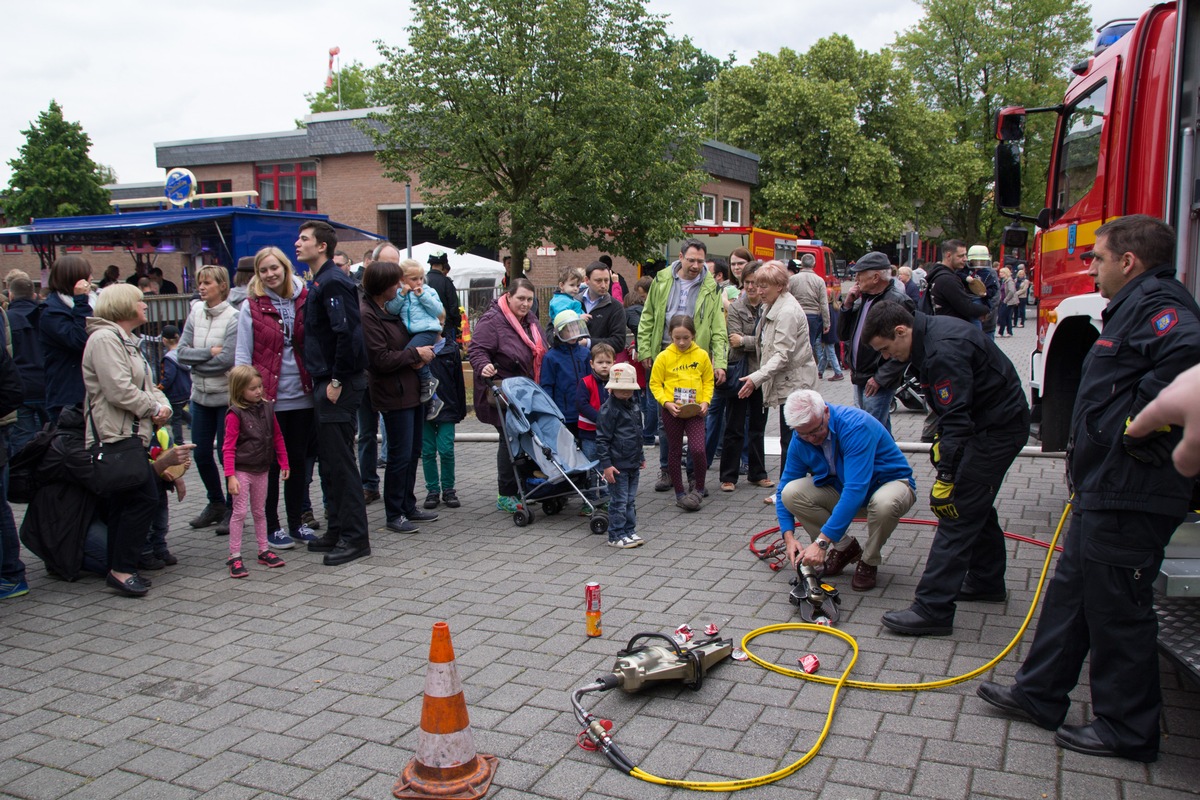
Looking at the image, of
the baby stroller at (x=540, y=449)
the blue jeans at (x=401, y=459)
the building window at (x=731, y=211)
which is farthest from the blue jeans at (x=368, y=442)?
the building window at (x=731, y=211)

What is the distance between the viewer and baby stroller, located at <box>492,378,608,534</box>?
7.15m

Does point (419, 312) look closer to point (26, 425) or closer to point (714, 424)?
point (714, 424)

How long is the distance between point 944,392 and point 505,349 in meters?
3.88

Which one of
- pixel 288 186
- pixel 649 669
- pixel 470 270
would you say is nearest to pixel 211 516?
pixel 649 669

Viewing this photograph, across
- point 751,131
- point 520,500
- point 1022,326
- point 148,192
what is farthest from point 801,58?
point 520,500

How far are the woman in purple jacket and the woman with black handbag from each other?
250 centimetres

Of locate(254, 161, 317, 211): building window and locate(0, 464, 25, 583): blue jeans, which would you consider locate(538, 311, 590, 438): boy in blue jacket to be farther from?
locate(254, 161, 317, 211): building window

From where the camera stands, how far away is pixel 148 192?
38906 millimetres

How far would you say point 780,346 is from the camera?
7629 mm

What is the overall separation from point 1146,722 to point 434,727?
8.61 ft

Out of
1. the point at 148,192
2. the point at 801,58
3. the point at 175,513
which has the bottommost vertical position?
the point at 175,513

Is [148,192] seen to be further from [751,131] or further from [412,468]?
[412,468]

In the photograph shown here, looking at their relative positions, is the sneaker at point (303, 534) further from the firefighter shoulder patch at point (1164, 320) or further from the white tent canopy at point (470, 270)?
the white tent canopy at point (470, 270)

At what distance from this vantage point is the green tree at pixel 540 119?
730 inches
